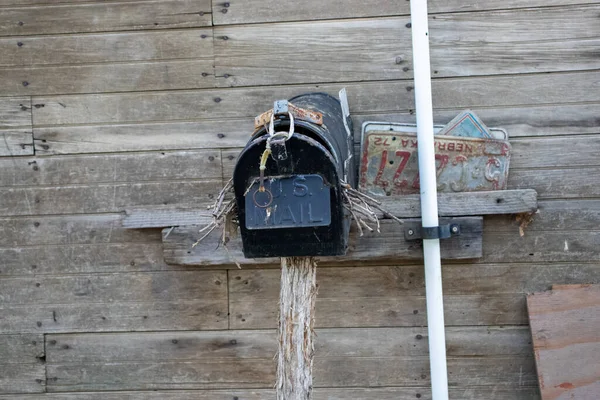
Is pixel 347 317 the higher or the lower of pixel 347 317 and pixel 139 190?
the lower

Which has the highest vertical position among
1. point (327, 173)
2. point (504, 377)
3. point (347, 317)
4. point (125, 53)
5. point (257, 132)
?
point (125, 53)

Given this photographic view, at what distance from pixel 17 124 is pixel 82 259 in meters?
0.74

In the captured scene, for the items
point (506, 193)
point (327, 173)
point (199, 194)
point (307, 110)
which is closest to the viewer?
point (327, 173)

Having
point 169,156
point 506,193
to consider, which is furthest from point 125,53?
point 506,193

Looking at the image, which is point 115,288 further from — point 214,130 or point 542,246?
point 542,246

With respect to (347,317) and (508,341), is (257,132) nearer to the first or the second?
(347,317)

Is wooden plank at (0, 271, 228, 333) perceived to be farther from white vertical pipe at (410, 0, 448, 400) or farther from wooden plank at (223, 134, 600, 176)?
wooden plank at (223, 134, 600, 176)

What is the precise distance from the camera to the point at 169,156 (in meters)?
3.69

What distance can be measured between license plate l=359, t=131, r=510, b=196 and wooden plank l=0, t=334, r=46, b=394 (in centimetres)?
181

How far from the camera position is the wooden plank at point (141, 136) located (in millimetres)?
3654

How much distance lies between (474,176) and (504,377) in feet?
3.12

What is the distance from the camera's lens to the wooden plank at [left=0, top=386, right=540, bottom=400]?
356 centimetres

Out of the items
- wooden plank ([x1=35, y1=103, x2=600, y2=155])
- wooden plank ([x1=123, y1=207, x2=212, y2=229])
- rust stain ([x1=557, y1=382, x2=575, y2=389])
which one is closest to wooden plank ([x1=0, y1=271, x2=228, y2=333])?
wooden plank ([x1=123, y1=207, x2=212, y2=229])

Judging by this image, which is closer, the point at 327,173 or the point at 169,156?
the point at 327,173
